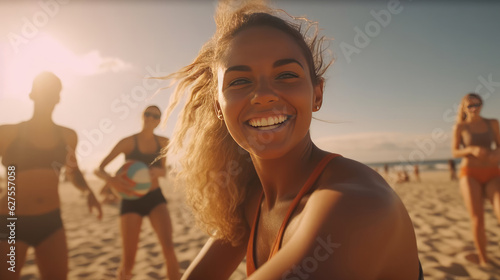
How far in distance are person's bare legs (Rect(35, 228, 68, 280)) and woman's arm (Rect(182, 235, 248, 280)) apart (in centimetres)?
230

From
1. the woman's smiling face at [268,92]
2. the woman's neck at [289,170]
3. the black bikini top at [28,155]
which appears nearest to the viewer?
the woman's smiling face at [268,92]

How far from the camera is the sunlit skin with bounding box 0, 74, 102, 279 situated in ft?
10.4

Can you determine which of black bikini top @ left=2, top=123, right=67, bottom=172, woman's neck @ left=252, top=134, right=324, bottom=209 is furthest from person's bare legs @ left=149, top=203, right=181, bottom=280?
woman's neck @ left=252, top=134, right=324, bottom=209

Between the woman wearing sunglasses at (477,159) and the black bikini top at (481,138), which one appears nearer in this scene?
the woman wearing sunglasses at (477,159)

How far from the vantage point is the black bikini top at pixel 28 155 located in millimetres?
3346

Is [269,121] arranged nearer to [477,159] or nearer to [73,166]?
[73,166]

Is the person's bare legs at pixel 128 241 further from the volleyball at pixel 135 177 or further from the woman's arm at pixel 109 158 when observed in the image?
the woman's arm at pixel 109 158

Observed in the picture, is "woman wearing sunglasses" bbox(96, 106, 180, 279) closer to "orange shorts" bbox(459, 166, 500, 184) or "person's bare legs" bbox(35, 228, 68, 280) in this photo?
"person's bare legs" bbox(35, 228, 68, 280)

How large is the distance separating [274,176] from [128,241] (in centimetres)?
318

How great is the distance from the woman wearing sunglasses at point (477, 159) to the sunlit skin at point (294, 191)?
12.7 feet

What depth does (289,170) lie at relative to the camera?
5.16 feet

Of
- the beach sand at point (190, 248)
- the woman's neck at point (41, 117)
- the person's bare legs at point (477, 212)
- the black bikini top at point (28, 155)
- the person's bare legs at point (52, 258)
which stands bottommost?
the beach sand at point (190, 248)

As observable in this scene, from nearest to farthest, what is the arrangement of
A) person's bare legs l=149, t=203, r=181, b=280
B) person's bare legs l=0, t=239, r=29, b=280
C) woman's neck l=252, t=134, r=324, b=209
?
woman's neck l=252, t=134, r=324, b=209, person's bare legs l=0, t=239, r=29, b=280, person's bare legs l=149, t=203, r=181, b=280

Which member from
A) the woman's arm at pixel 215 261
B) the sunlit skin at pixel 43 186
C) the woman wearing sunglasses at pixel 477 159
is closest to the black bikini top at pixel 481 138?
the woman wearing sunglasses at pixel 477 159
